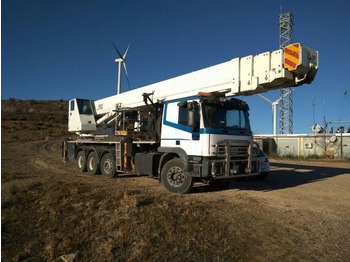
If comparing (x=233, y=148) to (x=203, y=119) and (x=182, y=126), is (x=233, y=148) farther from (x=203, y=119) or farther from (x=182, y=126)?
(x=182, y=126)

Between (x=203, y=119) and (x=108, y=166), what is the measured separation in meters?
6.21

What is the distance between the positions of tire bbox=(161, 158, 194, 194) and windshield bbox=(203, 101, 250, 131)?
62.9 inches

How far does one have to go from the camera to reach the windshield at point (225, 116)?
8836 millimetres

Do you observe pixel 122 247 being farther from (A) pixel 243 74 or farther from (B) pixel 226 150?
(A) pixel 243 74

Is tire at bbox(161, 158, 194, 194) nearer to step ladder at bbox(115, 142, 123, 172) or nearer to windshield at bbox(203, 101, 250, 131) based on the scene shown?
windshield at bbox(203, 101, 250, 131)

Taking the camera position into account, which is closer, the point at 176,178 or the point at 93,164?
the point at 176,178

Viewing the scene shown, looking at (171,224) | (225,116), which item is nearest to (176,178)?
(225,116)

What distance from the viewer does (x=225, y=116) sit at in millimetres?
9266

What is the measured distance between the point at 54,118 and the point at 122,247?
2142 inches

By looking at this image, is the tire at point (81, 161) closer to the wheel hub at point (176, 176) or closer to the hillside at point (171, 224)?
the hillside at point (171, 224)

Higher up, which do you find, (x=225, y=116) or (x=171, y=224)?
(x=225, y=116)

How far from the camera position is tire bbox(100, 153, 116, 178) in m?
12.9

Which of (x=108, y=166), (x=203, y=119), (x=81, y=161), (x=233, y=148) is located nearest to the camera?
(x=203, y=119)

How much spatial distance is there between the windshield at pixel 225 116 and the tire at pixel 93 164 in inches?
276
